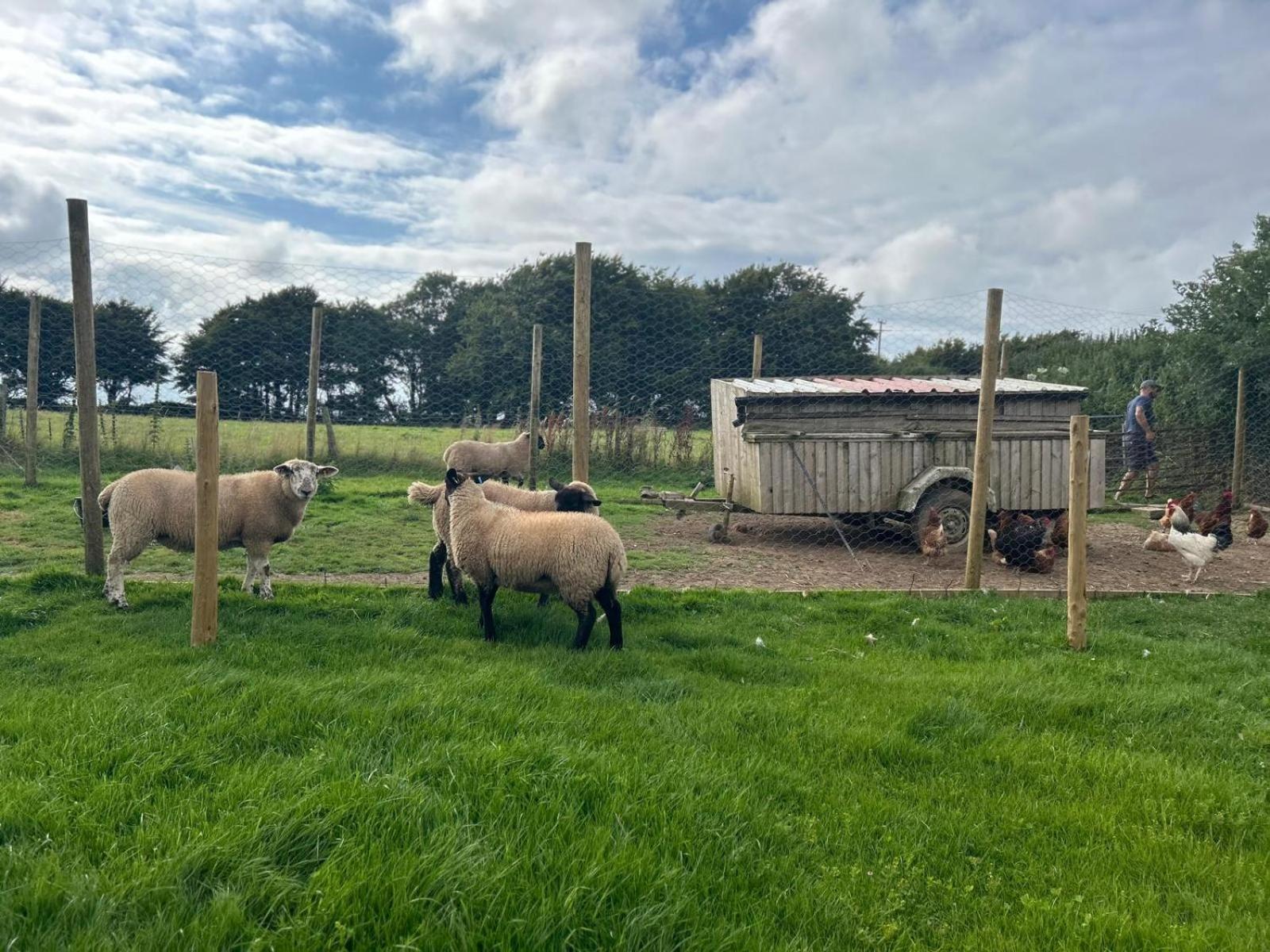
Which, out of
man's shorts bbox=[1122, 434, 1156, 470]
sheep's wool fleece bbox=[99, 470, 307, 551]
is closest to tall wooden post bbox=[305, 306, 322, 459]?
sheep's wool fleece bbox=[99, 470, 307, 551]

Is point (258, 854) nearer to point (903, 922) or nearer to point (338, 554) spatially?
point (903, 922)

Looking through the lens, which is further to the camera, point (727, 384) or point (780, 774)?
point (727, 384)

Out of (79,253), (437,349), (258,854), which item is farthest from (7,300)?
(258,854)

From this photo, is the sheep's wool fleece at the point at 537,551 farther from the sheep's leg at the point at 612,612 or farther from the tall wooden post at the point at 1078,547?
the tall wooden post at the point at 1078,547

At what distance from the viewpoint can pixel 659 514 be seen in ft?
43.9

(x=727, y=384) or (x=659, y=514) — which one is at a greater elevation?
(x=727, y=384)

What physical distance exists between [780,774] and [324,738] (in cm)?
213

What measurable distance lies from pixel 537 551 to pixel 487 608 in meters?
0.60

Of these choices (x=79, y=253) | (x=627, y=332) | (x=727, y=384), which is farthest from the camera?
(x=627, y=332)

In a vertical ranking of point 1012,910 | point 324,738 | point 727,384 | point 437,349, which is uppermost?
point 437,349

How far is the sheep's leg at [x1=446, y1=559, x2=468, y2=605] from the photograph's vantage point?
21.7 feet

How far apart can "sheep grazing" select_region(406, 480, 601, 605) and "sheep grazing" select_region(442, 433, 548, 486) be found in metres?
7.78

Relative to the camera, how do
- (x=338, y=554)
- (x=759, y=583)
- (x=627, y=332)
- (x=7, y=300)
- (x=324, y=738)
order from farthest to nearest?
(x=627, y=332)
(x=7, y=300)
(x=338, y=554)
(x=759, y=583)
(x=324, y=738)

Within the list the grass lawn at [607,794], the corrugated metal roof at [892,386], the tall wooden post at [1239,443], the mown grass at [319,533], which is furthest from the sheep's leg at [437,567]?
the tall wooden post at [1239,443]
